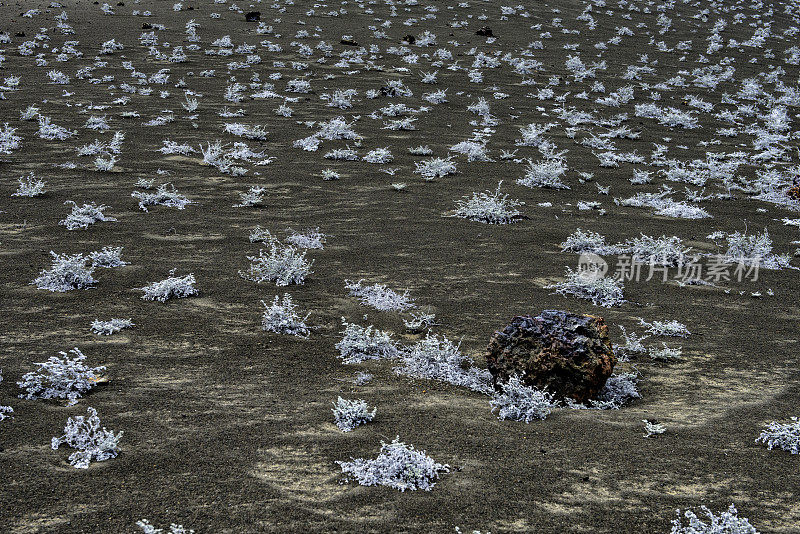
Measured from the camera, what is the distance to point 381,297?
5.69 metres

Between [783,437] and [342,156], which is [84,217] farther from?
[783,437]

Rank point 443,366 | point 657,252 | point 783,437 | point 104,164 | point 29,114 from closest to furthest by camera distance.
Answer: point 783,437, point 443,366, point 657,252, point 104,164, point 29,114

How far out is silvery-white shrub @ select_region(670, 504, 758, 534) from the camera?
2883 mm

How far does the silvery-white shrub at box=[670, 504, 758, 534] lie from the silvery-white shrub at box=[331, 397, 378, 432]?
66.3 inches

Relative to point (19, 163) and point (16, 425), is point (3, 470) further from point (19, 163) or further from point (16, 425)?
point (19, 163)

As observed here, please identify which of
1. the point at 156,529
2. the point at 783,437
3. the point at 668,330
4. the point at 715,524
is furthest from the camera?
the point at 668,330

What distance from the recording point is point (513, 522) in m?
2.99

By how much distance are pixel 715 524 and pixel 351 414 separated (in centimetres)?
195

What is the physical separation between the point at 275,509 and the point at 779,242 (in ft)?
23.4

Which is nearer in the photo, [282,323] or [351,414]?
[351,414]

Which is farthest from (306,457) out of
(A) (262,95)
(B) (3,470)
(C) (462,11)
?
(C) (462,11)

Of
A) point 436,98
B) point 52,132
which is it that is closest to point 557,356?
point 52,132

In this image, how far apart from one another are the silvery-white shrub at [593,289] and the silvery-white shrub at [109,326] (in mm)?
3727

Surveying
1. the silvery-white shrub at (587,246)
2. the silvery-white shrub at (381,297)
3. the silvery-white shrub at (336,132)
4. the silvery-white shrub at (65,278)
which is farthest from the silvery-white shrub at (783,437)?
the silvery-white shrub at (336,132)
